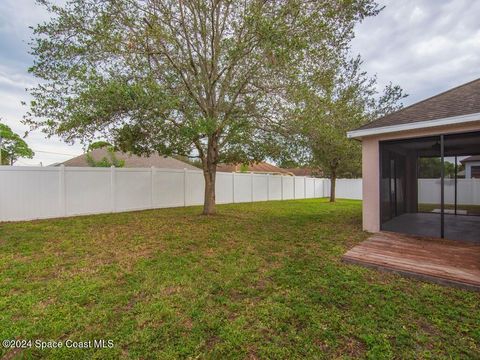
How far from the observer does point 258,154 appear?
871 centimetres

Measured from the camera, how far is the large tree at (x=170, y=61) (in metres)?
5.69

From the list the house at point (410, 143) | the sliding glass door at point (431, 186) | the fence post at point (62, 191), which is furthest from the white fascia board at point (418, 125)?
the fence post at point (62, 191)

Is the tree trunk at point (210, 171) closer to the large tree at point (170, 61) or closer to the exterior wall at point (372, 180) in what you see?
the large tree at point (170, 61)

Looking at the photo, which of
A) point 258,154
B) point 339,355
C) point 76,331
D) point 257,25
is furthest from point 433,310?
point 258,154

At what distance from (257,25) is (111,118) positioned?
4166 mm

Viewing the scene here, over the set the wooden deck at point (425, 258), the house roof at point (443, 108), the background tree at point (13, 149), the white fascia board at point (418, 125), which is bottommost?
the wooden deck at point (425, 258)

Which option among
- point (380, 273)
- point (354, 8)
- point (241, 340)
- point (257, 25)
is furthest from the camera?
point (354, 8)

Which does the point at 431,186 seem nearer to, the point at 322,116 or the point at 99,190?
the point at 322,116

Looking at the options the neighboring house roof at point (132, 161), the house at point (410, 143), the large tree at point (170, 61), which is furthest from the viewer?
the neighboring house roof at point (132, 161)

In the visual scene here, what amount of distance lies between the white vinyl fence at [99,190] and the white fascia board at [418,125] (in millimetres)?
7937

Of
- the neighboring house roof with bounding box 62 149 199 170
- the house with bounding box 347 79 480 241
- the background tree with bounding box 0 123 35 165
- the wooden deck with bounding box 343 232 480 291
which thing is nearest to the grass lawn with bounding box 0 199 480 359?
the wooden deck with bounding box 343 232 480 291

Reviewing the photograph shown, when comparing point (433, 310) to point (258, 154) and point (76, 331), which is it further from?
point (258, 154)

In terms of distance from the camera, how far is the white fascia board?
480cm

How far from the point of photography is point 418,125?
17.5 ft
